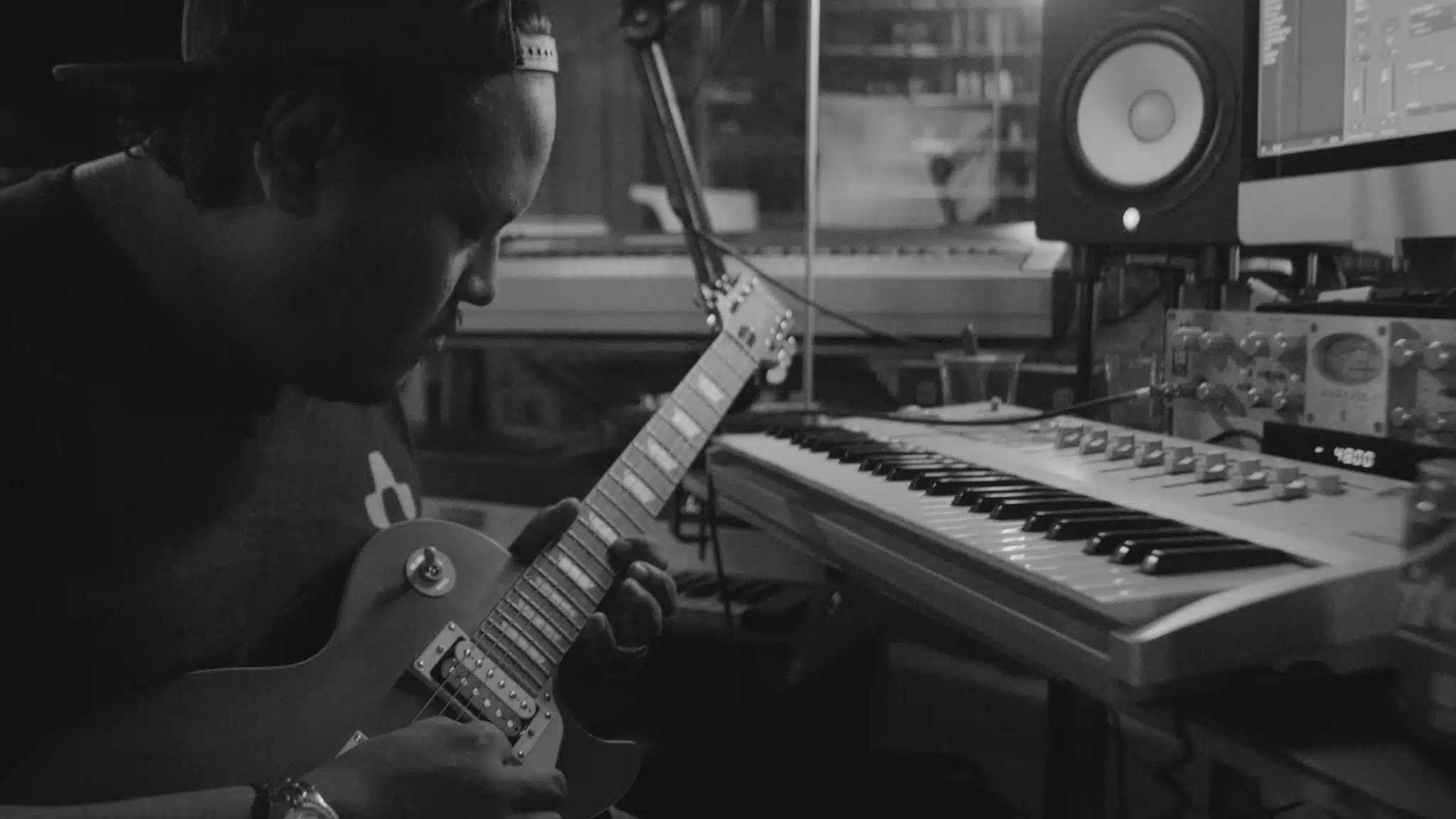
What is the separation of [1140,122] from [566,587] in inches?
34.7

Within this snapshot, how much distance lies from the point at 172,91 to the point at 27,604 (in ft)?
1.30

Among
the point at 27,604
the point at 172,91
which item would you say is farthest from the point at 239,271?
the point at 27,604

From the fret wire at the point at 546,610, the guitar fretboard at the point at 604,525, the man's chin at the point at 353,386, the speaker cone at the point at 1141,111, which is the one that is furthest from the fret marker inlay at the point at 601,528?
the speaker cone at the point at 1141,111

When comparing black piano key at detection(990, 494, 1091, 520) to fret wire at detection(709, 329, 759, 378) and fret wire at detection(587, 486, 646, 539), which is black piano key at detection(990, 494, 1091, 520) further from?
fret wire at detection(709, 329, 759, 378)

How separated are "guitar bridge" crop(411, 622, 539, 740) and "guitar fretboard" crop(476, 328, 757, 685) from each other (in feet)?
0.05

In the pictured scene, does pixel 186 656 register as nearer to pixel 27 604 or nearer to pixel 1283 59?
pixel 27 604

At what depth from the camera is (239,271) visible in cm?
91

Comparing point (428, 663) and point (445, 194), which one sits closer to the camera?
point (445, 194)

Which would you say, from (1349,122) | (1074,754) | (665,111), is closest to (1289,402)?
(1349,122)

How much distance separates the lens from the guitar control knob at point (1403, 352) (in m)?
0.96

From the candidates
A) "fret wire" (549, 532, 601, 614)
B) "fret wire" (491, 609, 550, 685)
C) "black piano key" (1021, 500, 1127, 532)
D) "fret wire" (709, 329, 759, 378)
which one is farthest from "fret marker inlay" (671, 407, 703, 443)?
"black piano key" (1021, 500, 1127, 532)

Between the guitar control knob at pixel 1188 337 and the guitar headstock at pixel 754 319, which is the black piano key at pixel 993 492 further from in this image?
the guitar headstock at pixel 754 319

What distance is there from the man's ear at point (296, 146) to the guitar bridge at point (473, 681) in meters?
0.40

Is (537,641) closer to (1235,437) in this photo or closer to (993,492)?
(993,492)
